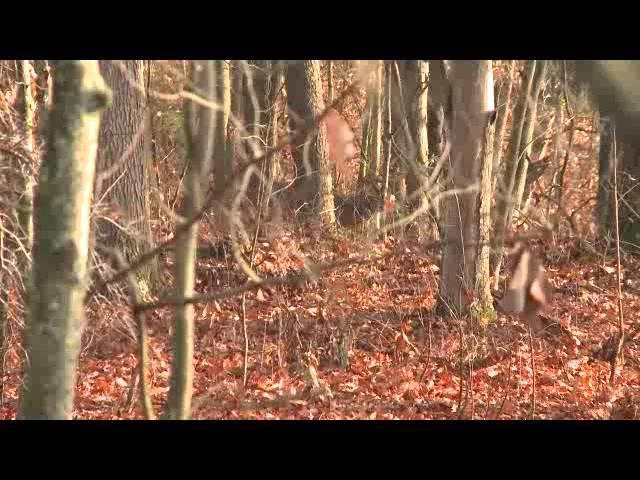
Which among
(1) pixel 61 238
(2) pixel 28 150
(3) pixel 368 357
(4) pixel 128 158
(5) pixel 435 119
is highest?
(5) pixel 435 119

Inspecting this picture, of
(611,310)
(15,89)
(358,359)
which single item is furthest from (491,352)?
(15,89)

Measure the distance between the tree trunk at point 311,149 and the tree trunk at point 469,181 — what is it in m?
3.83

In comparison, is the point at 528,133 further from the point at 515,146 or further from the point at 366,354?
the point at 366,354

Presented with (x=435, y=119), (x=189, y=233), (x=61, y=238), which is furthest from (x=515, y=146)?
(x=61, y=238)

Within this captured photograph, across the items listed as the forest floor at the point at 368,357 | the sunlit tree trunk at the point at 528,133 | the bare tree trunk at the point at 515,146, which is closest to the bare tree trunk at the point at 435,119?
the sunlit tree trunk at the point at 528,133

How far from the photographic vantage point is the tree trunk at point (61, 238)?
239cm

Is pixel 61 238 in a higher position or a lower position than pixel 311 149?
lower

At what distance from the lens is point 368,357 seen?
841 centimetres

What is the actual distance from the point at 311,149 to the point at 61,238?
10710mm

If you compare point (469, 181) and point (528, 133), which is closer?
point (469, 181)

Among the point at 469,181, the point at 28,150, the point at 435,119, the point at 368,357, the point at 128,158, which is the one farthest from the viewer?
the point at 435,119

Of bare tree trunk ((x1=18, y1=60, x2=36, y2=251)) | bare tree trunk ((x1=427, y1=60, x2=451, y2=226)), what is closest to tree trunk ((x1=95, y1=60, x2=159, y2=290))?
bare tree trunk ((x1=18, y1=60, x2=36, y2=251))

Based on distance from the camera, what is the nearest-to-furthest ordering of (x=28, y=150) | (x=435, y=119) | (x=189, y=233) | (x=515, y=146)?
(x=189, y=233) → (x=28, y=150) → (x=515, y=146) → (x=435, y=119)

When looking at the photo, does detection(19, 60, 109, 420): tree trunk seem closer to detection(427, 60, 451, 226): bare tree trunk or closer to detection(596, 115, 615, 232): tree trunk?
detection(427, 60, 451, 226): bare tree trunk
